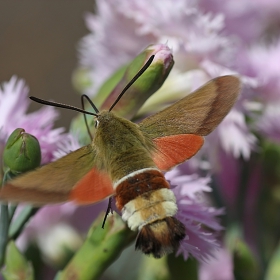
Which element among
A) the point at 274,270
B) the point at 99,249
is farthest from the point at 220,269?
the point at 99,249

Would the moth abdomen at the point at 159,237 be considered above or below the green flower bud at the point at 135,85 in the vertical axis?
below

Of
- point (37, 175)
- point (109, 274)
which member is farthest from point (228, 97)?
point (109, 274)

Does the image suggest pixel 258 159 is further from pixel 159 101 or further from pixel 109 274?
pixel 109 274

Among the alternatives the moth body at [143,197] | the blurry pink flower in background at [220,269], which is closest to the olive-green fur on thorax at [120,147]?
the moth body at [143,197]

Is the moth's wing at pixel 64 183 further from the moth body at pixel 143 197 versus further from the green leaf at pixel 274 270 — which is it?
the green leaf at pixel 274 270

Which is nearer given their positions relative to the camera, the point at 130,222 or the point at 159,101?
the point at 130,222
